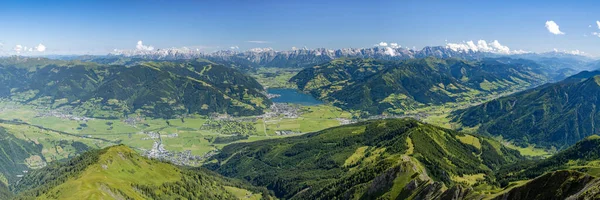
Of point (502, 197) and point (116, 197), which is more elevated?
point (502, 197)

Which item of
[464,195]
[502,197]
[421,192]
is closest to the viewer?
[502,197]

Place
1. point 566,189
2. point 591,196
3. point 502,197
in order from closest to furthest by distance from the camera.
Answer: point 591,196
point 566,189
point 502,197

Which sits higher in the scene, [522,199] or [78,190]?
[522,199]

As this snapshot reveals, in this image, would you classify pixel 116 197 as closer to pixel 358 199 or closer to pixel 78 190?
pixel 78 190

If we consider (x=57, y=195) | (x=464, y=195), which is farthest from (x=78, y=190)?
(x=464, y=195)

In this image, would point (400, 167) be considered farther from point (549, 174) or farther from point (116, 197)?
point (116, 197)

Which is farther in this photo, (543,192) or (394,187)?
(394,187)

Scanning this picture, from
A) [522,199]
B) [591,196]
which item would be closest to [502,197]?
[522,199]

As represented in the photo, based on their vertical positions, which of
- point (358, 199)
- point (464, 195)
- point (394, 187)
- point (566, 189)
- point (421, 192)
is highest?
point (566, 189)

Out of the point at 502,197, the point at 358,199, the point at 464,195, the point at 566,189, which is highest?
the point at 566,189
